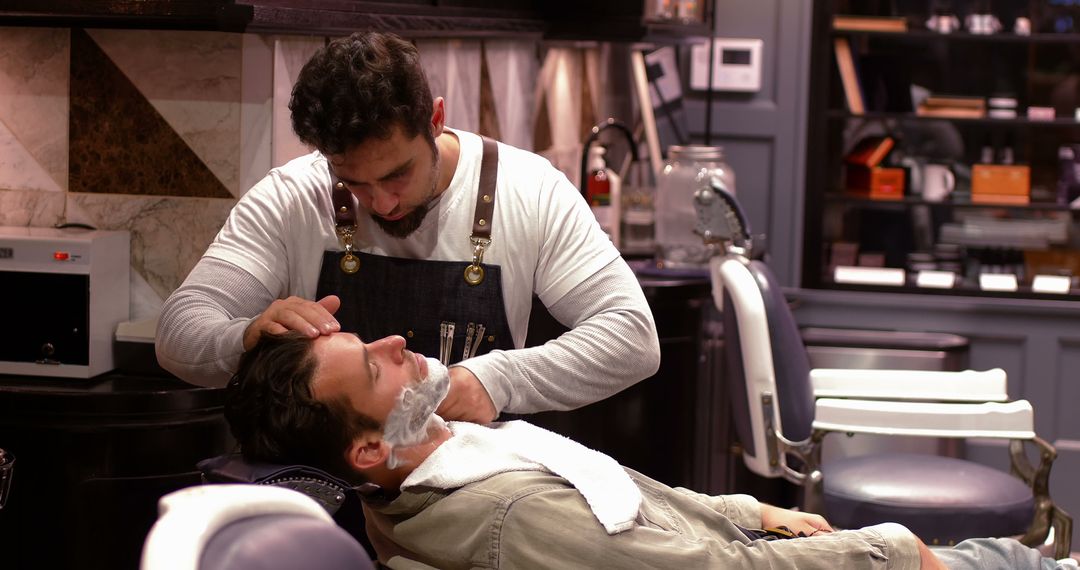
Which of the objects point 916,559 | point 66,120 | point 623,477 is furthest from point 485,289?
point 66,120

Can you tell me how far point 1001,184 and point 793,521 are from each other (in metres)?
3.55

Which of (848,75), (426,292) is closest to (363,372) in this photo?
(426,292)

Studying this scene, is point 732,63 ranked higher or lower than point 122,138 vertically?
higher

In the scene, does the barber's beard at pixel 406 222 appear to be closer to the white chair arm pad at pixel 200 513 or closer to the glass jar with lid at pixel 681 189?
the white chair arm pad at pixel 200 513

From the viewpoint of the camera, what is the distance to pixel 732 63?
527 cm

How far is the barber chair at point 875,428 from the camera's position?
10.2ft

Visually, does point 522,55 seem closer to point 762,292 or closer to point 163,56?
point 762,292

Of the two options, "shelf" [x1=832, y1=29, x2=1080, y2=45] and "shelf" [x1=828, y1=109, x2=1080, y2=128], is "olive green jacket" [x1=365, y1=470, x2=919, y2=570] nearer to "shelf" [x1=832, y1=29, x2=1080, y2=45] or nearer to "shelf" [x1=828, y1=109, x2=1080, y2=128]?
"shelf" [x1=828, y1=109, x2=1080, y2=128]

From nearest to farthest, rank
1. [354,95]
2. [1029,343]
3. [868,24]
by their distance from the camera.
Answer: [354,95]
[1029,343]
[868,24]

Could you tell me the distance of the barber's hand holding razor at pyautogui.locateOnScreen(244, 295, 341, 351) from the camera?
1833mm

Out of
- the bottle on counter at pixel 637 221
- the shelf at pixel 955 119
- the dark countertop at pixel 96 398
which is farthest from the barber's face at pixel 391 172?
the shelf at pixel 955 119

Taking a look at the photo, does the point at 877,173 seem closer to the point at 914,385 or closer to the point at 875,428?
the point at 914,385

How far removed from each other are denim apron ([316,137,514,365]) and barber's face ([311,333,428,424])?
1.25 feet

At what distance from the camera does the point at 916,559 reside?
1.95 m
